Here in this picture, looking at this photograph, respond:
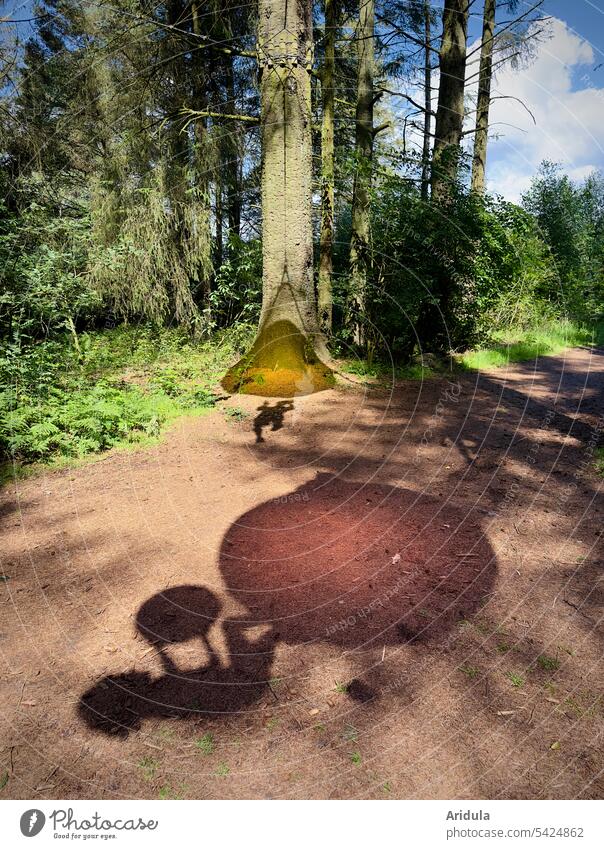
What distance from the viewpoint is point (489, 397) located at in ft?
28.2

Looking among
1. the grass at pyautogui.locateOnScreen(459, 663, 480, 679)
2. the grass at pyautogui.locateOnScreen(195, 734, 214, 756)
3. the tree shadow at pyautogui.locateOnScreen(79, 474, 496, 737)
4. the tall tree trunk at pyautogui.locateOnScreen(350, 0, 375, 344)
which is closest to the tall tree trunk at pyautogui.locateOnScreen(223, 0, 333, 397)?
the tall tree trunk at pyautogui.locateOnScreen(350, 0, 375, 344)

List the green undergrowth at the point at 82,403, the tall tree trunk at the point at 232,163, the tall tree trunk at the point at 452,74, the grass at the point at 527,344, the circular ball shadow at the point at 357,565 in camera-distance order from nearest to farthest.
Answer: the circular ball shadow at the point at 357,565 → the green undergrowth at the point at 82,403 → the tall tree trunk at the point at 452,74 → the grass at the point at 527,344 → the tall tree trunk at the point at 232,163

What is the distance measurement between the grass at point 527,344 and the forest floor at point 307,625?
18.5ft

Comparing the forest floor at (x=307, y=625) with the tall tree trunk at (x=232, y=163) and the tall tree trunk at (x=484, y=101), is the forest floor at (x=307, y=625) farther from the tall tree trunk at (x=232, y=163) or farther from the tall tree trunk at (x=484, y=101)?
the tall tree trunk at (x=484, y=101)

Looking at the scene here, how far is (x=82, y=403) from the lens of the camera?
7109 mm

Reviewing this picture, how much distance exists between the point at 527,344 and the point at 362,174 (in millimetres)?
6519

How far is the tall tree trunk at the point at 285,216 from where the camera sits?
784 cm

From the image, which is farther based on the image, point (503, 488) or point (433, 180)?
point (433, 180)

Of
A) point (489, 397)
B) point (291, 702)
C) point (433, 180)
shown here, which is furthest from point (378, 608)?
point (433, 180)

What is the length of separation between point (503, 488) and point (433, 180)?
306 inches

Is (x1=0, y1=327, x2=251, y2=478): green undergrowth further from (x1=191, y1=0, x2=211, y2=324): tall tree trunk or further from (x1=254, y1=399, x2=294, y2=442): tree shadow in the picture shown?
(x1=191, y1=0, x2=211, y2=324): tall tree trunk

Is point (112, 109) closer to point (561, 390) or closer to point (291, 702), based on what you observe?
point (561, 390)

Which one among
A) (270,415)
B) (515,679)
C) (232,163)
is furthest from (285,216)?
(515,679)

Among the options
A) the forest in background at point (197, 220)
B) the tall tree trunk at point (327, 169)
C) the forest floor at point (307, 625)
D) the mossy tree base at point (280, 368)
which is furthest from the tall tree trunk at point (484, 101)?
the forest floor at point (307, 625)
